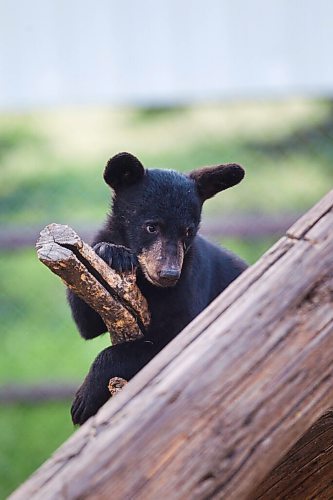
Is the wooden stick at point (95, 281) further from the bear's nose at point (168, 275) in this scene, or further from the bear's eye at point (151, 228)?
the bear's eye at point (151, 228)

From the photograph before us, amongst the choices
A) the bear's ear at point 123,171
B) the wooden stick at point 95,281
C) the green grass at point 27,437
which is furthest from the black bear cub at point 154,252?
the green grass at point 27,437

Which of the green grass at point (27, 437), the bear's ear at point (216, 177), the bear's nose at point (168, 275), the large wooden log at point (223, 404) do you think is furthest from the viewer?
the green grass at point (27, 437)

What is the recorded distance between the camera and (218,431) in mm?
1588

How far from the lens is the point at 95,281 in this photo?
233 cm

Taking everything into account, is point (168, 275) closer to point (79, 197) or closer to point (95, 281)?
point (95, 281)

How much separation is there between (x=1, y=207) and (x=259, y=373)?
4.84m

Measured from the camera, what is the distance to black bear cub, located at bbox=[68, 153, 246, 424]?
2.85 m

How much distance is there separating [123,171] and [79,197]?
10.9ft

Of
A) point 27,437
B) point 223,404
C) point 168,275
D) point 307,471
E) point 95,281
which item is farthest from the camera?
point 27,437

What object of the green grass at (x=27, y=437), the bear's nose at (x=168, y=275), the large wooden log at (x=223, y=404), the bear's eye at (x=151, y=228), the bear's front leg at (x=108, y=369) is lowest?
the large wooden log at (x=223, y=404)

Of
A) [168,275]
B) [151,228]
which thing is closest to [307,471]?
[168,275]

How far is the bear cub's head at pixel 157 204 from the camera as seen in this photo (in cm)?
298

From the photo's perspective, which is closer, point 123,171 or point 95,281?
point 95,281

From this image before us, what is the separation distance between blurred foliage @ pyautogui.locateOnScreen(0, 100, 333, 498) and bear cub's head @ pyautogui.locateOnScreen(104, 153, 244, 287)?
2.69 metres
